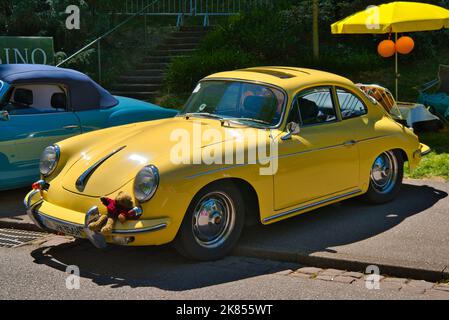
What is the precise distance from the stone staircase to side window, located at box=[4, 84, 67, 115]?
5.98 metres

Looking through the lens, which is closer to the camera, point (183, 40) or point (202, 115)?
point (202, 115)

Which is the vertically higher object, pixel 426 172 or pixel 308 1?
pixel 308 1

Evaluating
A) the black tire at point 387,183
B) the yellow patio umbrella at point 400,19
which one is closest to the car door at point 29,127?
the black tire at point 387,183

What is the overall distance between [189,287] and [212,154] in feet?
3.87

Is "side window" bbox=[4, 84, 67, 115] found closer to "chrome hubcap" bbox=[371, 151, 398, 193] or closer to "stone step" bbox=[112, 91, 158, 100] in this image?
"chrome hubcap" bbox=[371, 151, 398, 193]

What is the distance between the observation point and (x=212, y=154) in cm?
569

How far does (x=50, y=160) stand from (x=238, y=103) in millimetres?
1870

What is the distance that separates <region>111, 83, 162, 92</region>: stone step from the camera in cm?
1466

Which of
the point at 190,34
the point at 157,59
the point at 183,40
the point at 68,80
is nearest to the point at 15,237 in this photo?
the point at 68,80

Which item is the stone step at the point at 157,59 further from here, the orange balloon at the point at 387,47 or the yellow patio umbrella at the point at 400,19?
the orange balloon at the point at 387,47

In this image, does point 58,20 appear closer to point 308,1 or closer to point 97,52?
point 97,52

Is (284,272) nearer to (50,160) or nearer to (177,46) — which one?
(50,160)

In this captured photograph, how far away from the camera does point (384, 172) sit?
7457 mm

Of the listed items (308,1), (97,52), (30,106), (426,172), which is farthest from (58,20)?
(426,172)
